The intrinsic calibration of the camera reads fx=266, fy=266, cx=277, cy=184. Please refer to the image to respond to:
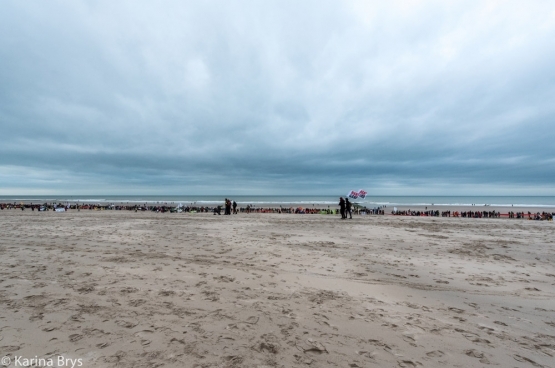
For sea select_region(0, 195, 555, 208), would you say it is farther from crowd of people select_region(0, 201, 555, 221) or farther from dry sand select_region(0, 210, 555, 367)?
dry sand select_region(0, 210, 555, 367)

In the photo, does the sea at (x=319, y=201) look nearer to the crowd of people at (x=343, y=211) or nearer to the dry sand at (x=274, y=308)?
the crowd of people at (x=343, y=211)

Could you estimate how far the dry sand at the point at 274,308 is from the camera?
11.7 ft

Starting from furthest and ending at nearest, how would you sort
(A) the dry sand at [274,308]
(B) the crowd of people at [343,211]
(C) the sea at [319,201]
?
1. (C) the sea at [319,201]
2. (B) the crowd of people at [343,211]
3. (A) the dry sand at [274,308]

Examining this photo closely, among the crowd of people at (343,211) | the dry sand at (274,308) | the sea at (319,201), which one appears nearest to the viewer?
the dry sand at (274,308)

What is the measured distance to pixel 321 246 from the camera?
1135 cm

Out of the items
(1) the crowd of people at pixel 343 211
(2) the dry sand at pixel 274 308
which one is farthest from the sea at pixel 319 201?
(2) the dry sand at pixel 274 308

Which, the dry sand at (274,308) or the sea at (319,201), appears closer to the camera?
the dry sand at (274,308)

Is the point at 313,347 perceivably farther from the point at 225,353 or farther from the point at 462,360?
the point at 462,360

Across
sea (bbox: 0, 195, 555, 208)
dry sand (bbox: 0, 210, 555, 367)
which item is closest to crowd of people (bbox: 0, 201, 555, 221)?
→ dry sand (bbox: 0, 210, 555, 367)

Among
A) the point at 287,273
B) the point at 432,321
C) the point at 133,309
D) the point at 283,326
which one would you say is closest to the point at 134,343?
the point at 133,309

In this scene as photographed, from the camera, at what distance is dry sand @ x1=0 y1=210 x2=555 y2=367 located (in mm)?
3555

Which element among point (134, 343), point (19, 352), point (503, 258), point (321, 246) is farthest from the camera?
point (321, 246)

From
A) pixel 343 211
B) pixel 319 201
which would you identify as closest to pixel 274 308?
pixel 343 211

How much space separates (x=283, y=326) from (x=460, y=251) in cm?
964
